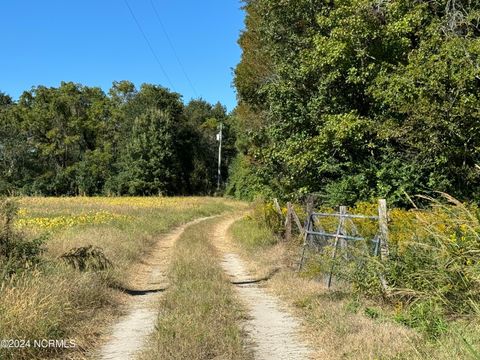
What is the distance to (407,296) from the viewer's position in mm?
8047

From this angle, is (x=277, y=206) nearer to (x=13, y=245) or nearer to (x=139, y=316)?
(x=139, y=316)

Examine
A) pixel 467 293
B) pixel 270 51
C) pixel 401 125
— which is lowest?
pixel 467 293

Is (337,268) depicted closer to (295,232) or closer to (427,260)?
(427,260)

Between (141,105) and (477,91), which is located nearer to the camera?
(477,91)

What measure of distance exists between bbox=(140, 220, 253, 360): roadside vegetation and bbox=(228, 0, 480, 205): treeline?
566 centimetres

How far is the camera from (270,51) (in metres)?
18.5

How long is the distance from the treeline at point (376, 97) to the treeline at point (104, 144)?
47.6 metres

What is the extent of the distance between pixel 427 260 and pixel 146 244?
1311cm

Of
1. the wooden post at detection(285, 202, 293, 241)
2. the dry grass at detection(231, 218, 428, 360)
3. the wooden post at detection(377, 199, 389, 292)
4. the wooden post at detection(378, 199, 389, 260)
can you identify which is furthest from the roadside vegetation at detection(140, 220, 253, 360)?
the wooden post at detection(285, 202, 293, 241)

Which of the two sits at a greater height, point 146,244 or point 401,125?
point 401,125

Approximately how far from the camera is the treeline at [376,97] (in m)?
12.2

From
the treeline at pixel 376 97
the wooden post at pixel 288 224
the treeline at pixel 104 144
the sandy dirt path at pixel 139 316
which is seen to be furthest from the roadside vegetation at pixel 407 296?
the treeline at pixel 104 144

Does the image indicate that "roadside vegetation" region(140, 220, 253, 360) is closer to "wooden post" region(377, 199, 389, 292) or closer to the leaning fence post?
"wooden post" region(377, 199, 389, 292)

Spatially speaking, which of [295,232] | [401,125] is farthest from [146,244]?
[401,125]
